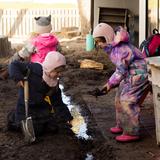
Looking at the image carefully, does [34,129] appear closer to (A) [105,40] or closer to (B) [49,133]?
(B) [49,133]

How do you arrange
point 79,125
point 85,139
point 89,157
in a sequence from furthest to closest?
1. point 79,125
2. point 85,139
3. point 89,157

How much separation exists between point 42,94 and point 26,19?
56.8 feet

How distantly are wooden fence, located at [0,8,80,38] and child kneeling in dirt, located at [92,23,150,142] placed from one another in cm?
1693

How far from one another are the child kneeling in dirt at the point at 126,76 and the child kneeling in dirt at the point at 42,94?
1.84ft

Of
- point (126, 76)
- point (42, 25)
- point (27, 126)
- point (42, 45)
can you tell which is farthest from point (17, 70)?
point (42, 25)

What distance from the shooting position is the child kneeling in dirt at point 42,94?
5852 millimetres

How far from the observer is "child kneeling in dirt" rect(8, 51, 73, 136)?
585 centimetres

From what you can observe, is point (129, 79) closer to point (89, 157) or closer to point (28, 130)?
point (89, 157)

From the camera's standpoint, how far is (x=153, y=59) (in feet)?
17.3

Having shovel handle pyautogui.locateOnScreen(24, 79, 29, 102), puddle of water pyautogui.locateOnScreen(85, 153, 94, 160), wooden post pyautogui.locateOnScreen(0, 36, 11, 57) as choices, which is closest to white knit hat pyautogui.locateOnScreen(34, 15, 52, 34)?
shovel handle pyautogui.locateOnScreen(24, 79, 29, 102)

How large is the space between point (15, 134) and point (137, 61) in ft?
5.70

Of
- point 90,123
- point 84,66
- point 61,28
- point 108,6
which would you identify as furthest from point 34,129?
point 61,28

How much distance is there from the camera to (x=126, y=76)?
5820 millimetres

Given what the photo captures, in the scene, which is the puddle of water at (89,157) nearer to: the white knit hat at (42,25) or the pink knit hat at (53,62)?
the pink knit hat at (53,62)
